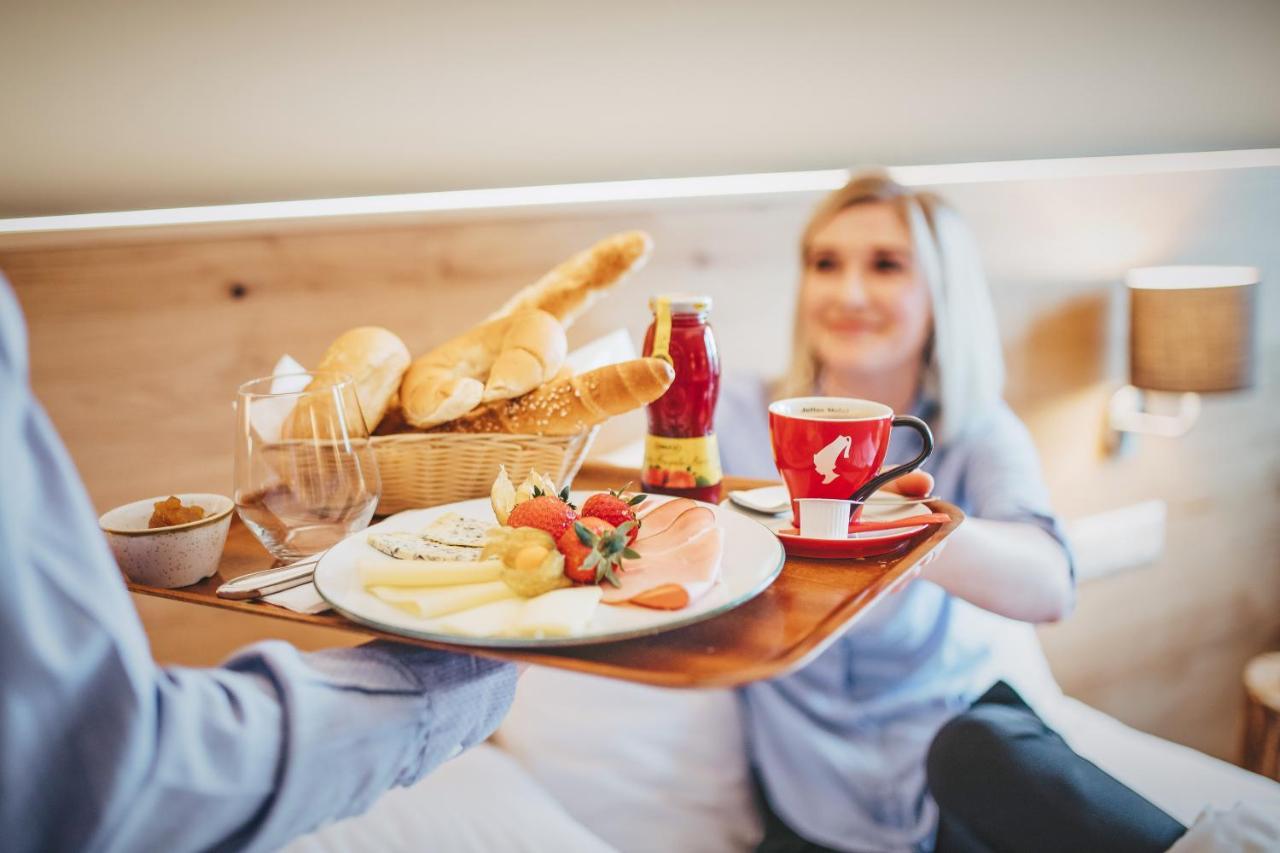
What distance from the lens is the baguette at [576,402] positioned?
883 mm

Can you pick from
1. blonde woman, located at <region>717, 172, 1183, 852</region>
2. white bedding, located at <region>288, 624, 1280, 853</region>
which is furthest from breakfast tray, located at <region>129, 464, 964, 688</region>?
white bedding, located at <region>288, 624, 1280, 853</region>

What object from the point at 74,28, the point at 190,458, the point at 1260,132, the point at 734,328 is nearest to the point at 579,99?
the point at 734,328

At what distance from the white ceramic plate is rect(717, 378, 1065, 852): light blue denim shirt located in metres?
0.78

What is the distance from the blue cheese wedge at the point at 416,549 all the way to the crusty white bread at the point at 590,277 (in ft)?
1.44

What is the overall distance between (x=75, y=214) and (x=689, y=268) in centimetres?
112

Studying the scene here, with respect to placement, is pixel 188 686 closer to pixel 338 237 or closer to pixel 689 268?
pixel 338 237

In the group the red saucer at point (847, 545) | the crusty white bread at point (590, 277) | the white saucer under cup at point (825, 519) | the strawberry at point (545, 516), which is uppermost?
the crusty white bread at point (590, 277)

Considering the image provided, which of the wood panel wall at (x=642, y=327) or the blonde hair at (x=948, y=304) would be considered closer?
the wood panel wall at (x=642, y=327)

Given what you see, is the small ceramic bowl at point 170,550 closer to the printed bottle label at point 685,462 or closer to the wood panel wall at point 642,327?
the printed bottle label at point 685,462

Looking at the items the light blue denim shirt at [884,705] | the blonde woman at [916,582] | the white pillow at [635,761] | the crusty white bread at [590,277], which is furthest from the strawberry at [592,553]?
the light blue denim shirt at [884,705]

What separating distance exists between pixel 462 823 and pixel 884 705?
70 cm

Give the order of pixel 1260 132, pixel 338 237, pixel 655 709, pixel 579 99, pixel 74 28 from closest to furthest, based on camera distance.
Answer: pixel 74 28, pixel 655 709, pixel 338 237, pixel 579 99, pixel 1260 132

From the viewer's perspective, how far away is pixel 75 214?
1401 millimetres

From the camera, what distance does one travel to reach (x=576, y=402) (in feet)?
3.07
